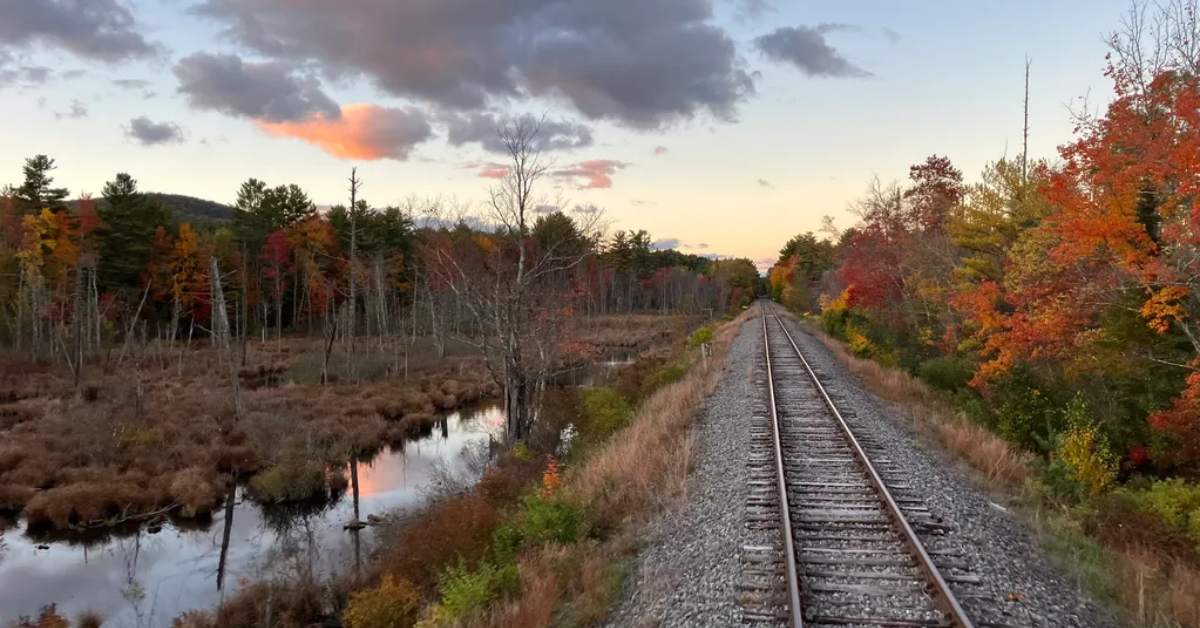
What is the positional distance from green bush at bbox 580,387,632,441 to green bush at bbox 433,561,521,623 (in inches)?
384

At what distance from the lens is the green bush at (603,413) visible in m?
18.8

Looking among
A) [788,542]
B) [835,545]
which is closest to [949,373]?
[835,545]

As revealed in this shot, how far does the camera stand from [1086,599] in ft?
23.6

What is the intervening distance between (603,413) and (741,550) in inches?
473

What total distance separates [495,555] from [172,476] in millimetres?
14080

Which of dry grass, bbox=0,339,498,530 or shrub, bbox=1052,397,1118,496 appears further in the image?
dry grass, bbox=0,339,498,530

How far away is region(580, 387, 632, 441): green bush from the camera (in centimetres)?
1878

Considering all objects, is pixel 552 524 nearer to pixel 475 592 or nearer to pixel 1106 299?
pixel 475 592

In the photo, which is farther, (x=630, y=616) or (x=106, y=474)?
(x=106, y=474)

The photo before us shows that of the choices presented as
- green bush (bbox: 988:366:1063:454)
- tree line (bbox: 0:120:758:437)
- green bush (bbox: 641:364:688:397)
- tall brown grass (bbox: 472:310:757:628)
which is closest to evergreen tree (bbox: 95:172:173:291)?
tree line (bbox: 0:120:758:437)

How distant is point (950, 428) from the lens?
1497 cm

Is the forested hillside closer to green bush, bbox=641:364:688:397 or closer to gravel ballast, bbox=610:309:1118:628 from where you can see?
gravel ballast, bbox=610:309:1118:628

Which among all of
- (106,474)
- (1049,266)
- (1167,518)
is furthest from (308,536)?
(1049,266)

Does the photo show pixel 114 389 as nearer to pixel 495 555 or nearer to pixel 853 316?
pixel 495 555
